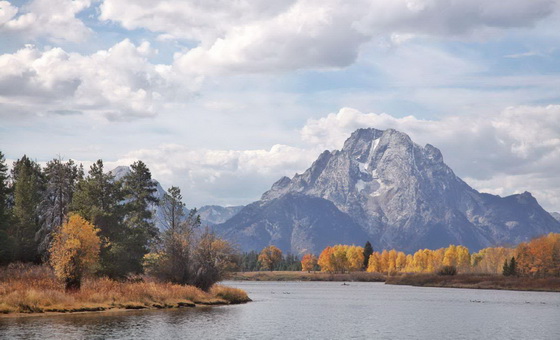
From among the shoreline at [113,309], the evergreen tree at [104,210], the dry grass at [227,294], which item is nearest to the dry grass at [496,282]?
the dry grass at [227,294]

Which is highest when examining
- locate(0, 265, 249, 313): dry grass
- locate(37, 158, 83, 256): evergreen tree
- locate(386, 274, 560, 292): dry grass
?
locate(37, 158, 83, 256): evergreen tree

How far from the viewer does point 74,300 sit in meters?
69.6

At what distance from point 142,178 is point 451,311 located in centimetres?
5994

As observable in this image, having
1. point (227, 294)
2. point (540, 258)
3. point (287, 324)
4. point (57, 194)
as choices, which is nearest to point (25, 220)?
point (57, 194)

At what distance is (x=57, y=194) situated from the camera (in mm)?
117438

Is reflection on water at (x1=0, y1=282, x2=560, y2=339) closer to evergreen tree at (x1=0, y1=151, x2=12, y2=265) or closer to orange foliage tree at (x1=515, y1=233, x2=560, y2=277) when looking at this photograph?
evergreen tree at (x1=0, y1=151, x2=12, y2=265)

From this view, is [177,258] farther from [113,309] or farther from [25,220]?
[25,220]

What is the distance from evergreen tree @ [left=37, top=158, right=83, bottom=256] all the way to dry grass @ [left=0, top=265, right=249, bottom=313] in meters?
16.6

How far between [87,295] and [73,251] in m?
5.49

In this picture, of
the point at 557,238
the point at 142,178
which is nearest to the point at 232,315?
the point at 142,178

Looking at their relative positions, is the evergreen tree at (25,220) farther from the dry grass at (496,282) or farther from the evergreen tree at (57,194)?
the dry grass at (496,282)

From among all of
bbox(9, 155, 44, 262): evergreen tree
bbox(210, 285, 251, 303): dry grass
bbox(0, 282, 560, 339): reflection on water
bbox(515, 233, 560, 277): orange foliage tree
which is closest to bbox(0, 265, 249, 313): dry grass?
bbox(210, 285, 251, 303): dry grass

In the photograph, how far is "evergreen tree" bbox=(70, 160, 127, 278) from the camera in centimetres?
8738

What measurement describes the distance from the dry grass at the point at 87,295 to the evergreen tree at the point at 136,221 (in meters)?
4.49
